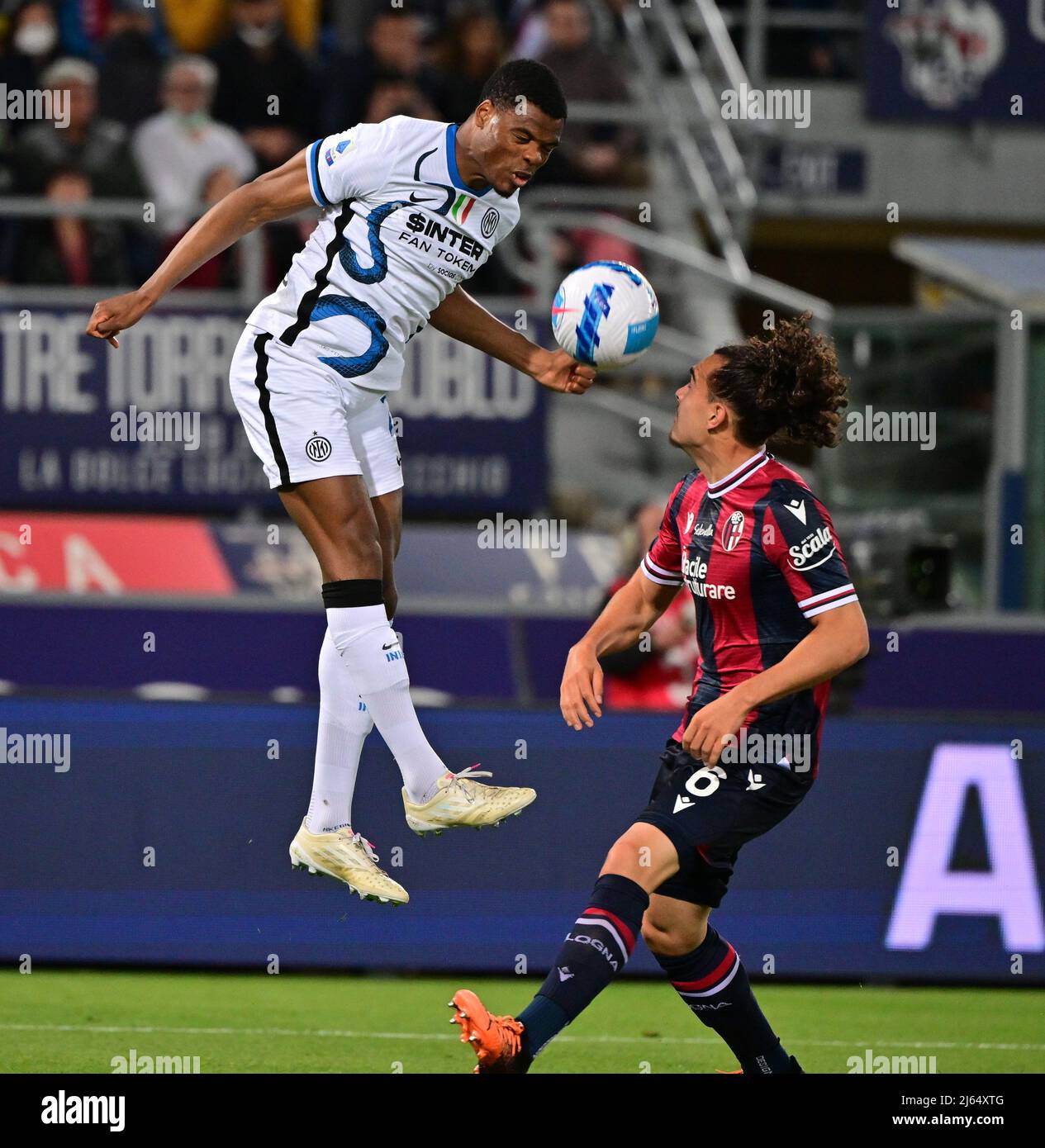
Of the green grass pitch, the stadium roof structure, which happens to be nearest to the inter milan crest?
the green grass pitch

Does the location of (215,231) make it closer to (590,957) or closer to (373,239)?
(373,239)

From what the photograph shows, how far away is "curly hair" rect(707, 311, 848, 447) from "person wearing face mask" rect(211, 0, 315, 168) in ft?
28.4

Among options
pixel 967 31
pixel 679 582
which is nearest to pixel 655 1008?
pixel 679 582

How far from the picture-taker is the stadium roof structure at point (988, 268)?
531 inches

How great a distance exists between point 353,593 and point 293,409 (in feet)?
1.86

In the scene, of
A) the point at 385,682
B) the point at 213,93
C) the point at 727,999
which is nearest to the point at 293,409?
the point at 385,682

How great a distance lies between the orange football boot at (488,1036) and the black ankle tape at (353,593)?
3.88 feet

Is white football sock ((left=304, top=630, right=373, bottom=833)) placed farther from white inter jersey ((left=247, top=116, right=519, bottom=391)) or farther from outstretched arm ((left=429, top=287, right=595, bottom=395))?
outstretched arm ((left=429, top=287, right=595, bottom=395))

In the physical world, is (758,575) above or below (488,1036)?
above

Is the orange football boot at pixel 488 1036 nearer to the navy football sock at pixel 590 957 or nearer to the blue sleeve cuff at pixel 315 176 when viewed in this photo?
the navy football sock at pixel 590 957

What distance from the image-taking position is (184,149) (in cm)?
1341

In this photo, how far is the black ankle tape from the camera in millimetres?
5805

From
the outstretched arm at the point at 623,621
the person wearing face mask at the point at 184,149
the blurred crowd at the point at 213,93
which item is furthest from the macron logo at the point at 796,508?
the person wearing face mask at the point at 184,149

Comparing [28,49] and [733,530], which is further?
[28,49]
